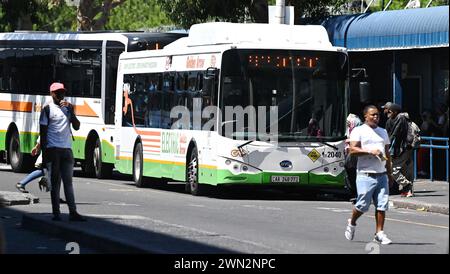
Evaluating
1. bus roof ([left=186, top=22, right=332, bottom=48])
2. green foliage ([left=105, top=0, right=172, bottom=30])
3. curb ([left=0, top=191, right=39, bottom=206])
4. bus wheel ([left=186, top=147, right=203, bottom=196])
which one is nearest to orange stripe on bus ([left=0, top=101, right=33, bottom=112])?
bus wheel ([left=186, top=147, right=203, bottom=196])

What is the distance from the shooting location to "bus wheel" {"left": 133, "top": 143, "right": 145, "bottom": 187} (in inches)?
1186

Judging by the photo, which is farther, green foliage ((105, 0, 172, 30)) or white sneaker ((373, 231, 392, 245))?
green foliage ((105, 0, 172, 30))

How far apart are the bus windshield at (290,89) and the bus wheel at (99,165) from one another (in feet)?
27.0

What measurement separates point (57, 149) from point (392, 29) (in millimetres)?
13912

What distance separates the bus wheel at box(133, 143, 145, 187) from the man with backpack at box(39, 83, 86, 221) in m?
11.4

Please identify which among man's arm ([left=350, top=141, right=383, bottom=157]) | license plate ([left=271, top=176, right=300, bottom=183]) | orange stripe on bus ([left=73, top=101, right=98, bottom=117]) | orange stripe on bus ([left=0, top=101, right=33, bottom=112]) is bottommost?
license plate ([left=271, top=176, right=300, bottom=183])

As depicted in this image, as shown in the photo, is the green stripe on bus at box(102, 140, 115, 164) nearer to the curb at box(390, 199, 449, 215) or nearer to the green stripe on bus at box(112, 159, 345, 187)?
the green stripe on bus at box(112, 159, 345, 187)

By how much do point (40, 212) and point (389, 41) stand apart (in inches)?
499

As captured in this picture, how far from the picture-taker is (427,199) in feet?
84.9

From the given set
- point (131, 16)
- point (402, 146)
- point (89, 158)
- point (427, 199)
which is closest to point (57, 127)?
point (427, 199)

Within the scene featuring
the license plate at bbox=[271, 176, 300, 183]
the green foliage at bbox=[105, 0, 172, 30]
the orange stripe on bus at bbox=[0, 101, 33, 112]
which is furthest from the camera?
the green foliage at bbox=[105, 0, 172, 30]

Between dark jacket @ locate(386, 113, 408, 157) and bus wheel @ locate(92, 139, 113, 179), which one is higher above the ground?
dark jacket @ locate(386, 113, 408, 157)

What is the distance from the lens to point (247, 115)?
84.8 feet
